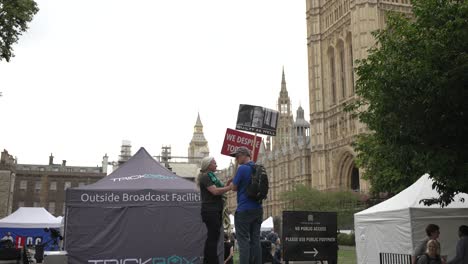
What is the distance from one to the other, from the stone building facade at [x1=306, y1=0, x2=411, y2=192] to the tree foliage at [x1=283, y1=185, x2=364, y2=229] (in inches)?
223

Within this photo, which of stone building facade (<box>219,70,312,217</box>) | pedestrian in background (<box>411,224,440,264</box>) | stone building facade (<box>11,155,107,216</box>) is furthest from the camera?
stone building facade (<box>219,70,312,217</box>)

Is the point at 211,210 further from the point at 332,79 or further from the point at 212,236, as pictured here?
the point at 332,79

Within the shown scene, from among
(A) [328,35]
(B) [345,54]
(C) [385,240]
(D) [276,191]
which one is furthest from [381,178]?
(D) [276,191]

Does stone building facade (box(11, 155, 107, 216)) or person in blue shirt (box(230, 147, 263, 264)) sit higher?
stone building facade (box(11, 155, 107, 216))

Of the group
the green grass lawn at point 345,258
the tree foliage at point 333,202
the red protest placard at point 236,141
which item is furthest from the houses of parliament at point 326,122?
the red protest placard at point 236,141

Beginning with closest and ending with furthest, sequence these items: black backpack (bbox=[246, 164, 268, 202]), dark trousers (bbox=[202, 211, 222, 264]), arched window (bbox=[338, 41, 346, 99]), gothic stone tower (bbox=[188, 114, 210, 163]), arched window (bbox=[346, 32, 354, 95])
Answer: black backpack (bbox=[246, 164, 268, 202]) → dark trousers (bbox=[202, 211, 222, 264]) → arched window (bbox=[346, 32, 354, 95]) → arched window (bbox=[338, 41, 346, 99]) → gothic stone tower (bbox=[188, 114, 210, 163])

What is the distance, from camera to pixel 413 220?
1203 centimetres

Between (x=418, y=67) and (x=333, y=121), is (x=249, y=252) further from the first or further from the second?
(x=333, y=121)

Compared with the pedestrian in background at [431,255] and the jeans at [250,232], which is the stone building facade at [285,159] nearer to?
the pedestrian in background at [431,255]

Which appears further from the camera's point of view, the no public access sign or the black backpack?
the no public access sign

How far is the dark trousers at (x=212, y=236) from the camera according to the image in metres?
6.87

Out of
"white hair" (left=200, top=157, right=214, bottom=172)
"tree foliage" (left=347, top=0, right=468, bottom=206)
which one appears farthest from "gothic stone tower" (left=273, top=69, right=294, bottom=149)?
"white hair" (left=200, top=157, right=214, bottom=172)

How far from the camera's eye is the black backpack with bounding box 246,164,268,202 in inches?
256

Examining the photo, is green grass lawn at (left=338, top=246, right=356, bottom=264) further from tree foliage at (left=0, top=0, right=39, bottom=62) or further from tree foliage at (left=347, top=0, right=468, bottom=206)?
tree foliage at (left=0, top=0, right=39, bottom=62)
